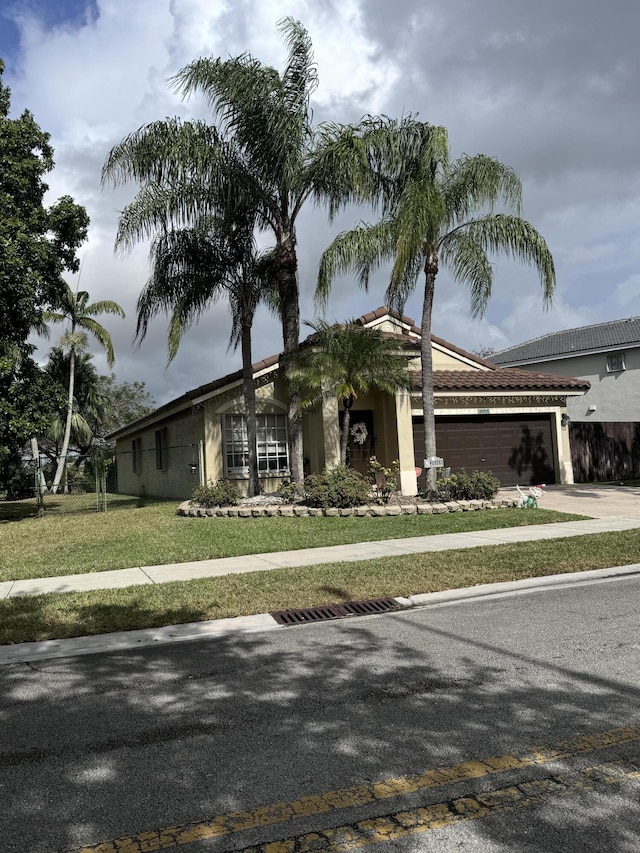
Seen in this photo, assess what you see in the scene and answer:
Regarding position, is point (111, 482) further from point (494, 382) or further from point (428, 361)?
point (428, 361)

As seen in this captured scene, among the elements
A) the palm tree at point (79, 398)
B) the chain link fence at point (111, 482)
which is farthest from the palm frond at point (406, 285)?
the palm tree at point (79, 398)

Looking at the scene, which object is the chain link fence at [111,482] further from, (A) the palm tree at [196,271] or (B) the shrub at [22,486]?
(A) the palm tree at [196,271]

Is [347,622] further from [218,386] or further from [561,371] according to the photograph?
[561,371]

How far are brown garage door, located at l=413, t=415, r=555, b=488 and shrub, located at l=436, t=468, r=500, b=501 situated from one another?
11.1ft

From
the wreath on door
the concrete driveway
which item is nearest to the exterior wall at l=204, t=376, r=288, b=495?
the wreath on door

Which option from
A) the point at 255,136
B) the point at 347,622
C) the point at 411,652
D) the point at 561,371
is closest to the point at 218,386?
the point at 255,136

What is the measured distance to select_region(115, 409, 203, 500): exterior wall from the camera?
20.0 meters

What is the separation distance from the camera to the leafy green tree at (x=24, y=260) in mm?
15805

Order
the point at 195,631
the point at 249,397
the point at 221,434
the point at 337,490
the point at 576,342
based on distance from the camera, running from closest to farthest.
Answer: the point at 195,631
the point at 337,490
the point at 249,397
the point at 221,434
the point at 576,342

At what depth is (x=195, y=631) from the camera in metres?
6.63

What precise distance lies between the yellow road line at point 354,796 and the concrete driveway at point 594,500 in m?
10.9

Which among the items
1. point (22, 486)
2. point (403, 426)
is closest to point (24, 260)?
point (403, 426)

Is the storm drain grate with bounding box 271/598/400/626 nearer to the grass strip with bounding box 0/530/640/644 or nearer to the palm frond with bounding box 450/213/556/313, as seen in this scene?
the grass strip with bounding box 0/530/640/644

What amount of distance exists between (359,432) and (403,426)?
1.52 metres
